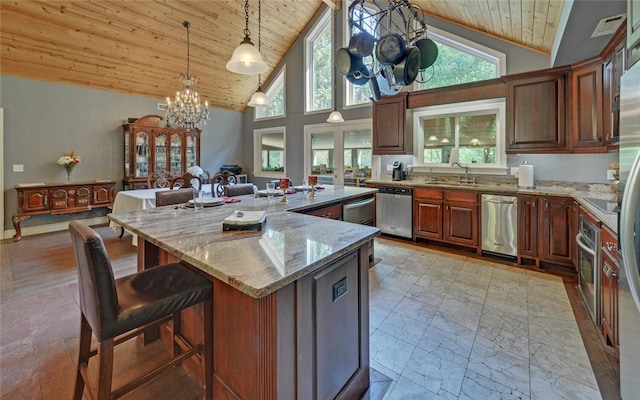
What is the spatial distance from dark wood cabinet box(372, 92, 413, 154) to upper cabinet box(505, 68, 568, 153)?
142cm

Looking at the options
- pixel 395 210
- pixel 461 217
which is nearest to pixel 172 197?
pixel 395 210

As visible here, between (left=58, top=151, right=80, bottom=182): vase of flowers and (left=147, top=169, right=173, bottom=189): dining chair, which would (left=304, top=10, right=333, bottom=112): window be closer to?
(left=147, top=169, right=173, bottom=189): dining chair

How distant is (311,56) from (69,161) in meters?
5.18

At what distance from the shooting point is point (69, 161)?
503 cm

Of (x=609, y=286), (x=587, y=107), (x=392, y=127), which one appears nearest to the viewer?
(x=609, y=286)

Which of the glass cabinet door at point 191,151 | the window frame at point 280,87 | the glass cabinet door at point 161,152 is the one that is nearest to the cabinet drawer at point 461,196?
A: the window frame at point 280,87

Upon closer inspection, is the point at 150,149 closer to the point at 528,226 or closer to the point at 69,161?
the point at 69,161

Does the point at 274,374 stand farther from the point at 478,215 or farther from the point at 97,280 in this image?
the point at 478,215

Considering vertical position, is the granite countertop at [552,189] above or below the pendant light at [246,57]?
below

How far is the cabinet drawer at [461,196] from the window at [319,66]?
333cm

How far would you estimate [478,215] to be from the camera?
12.8 ft

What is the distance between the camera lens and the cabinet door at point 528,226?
3467 mm

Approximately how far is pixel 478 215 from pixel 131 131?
6294 millimetres

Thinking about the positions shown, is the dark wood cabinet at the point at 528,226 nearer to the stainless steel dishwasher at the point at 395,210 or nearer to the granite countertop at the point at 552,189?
the granite countertop at the point at 552,189
